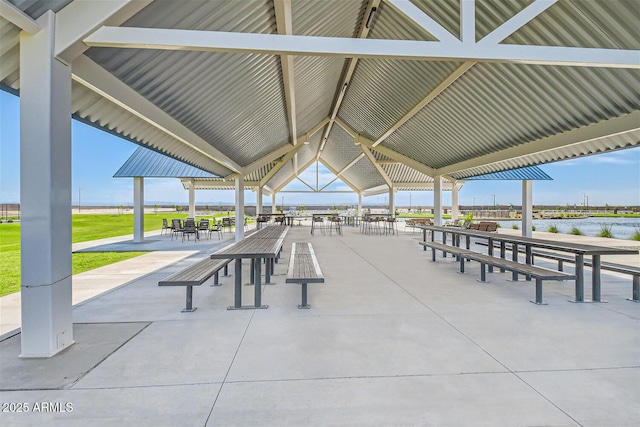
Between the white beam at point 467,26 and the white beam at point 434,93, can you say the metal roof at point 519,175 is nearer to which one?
the white beam at point 434,93

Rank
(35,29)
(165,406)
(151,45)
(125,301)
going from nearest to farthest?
(165,406) < (35,29) < (151,45) < (125,301)

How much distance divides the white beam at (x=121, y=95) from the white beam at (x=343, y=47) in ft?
→ 1.46

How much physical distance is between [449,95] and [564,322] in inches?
235

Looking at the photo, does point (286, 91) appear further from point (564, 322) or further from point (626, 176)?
point (626, 176)

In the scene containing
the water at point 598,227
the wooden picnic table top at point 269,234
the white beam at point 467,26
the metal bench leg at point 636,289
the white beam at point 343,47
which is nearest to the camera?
the white beam at point 343,47

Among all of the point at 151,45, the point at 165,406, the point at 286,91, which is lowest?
the point at 165,406

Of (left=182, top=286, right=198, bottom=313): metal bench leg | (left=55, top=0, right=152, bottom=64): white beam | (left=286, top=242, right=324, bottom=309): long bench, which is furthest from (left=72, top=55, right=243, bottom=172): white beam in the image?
(left=286, top=242, right=324, bottom=309): long bench

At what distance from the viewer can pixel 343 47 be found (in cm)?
331

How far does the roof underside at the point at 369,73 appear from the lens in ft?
10.7

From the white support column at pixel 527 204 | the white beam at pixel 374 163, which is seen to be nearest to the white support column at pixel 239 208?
the white beam at pixel 374 163

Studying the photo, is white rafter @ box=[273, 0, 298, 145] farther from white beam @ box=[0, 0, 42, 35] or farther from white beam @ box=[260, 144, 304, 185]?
white beam @ box=[260, 144, 304, 185]

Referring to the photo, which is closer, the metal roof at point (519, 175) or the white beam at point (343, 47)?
the white beam at point (343, 47)

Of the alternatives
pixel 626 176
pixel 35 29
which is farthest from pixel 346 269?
pixel 626 176

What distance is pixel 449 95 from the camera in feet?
26.0
